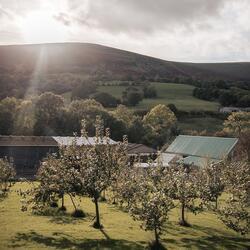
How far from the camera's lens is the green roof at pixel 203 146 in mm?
88875

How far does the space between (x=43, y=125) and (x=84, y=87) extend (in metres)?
64.3

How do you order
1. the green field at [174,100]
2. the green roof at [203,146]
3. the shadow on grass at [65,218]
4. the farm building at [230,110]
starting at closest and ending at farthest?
the shadow on grass at [65,218] < the green roof at [203,146] < the farm building at [230,110] < the green field at [174,100]

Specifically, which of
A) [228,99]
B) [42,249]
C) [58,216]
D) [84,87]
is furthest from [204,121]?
[42,249]

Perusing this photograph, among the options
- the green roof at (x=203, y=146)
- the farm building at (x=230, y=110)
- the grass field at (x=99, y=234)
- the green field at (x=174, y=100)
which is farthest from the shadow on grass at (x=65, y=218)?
the farm building at (x=230, y=110)

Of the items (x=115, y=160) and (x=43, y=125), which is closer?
(x=115, y=160)

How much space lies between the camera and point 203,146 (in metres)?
93.6

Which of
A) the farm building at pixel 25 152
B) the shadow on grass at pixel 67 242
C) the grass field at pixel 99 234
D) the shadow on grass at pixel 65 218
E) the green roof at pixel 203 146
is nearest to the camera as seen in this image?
the shadow on grass at pixel 67 242

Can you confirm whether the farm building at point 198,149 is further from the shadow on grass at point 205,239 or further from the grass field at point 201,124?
the shadow on grass at point 205,239

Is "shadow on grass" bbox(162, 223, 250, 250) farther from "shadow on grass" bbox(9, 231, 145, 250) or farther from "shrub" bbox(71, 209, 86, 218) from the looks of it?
"shrub" bbox(71, 209, 86, 218)

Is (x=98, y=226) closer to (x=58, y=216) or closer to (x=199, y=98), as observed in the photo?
(x=58, y=216)

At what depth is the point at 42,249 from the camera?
28.6 meters

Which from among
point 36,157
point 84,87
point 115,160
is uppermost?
point 84,87

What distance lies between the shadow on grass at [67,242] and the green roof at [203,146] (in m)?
55.3

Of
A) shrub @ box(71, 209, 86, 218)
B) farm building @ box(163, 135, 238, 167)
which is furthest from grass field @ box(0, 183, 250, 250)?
farm building @ box(163, 135, 238, 167)
